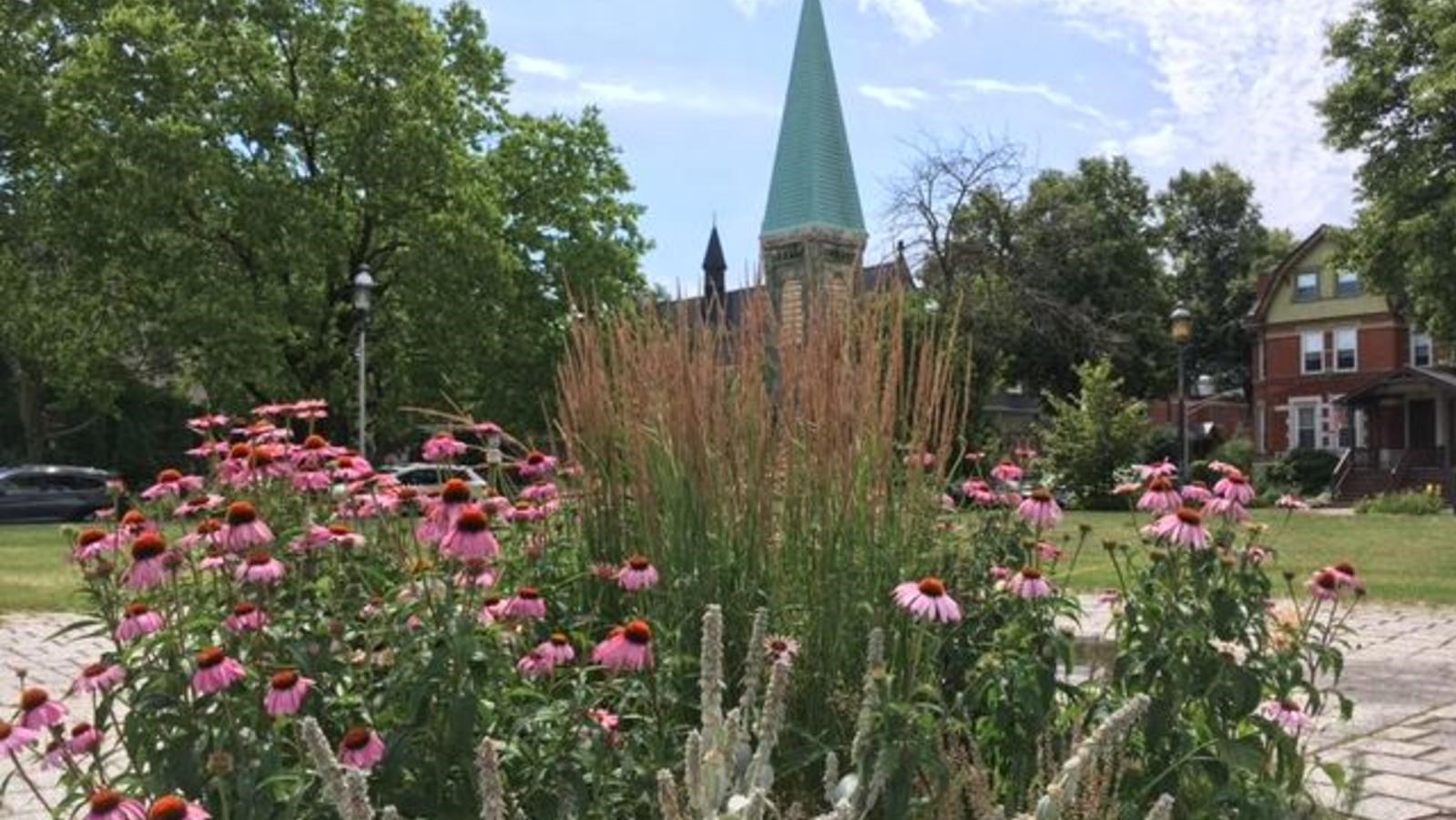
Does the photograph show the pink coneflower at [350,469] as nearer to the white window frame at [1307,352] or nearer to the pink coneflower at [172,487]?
the pink coneflower at [172,487]

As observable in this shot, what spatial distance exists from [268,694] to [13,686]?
4954mm

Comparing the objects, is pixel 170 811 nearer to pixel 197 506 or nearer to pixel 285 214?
pixel 197 506

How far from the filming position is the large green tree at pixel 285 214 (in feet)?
75.9

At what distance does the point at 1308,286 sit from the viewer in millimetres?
43625

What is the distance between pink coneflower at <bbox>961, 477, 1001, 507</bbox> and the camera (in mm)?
3764

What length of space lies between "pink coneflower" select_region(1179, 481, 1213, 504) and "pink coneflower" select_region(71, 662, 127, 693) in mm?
2682

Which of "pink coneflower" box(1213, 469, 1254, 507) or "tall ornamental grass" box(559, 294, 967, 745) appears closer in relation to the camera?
"tall ornamental grass" box(559, 294, 967, 745)

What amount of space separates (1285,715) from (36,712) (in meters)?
2.71

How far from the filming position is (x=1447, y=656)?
6.93 m

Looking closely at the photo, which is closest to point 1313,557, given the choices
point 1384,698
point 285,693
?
point 1384,698

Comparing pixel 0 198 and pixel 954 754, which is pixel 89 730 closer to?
pixel 954 754

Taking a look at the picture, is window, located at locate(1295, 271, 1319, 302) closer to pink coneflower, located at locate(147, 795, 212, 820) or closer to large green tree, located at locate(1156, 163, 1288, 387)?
large green tree, located at locate(1156, 163, 1288, 387)

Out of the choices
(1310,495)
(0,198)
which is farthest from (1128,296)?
(0,198)

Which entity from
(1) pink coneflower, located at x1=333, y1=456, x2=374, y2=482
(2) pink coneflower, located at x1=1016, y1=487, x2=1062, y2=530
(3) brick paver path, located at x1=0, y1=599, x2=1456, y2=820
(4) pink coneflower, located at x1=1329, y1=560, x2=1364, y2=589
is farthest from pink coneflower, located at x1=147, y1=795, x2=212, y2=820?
(4) pink coneflower, located at x1=1329, y1=560, x2=1364, y2=589
